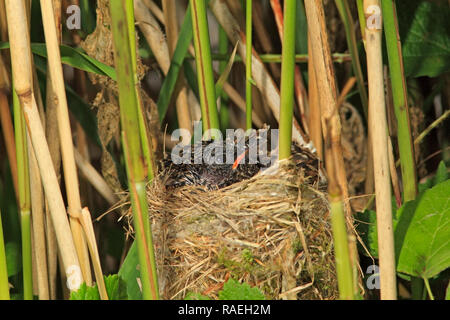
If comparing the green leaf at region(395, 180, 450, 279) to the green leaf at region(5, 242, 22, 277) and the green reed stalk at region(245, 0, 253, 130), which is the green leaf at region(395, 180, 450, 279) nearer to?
the green reed stalk at region(245, 0, 253, 130)

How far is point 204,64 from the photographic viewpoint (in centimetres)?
59

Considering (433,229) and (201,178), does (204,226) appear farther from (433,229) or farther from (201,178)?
(433,229)

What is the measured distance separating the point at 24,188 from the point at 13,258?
25 centimetres

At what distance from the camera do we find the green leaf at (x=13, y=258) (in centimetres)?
76

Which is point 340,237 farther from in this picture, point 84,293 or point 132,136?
point 84,293

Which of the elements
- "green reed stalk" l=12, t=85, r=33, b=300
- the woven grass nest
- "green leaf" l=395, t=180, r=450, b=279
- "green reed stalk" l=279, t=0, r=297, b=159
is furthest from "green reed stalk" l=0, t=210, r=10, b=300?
"green leaf" l=395, t=180, r=450, b=279

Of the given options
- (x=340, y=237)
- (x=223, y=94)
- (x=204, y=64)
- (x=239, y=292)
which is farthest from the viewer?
(x=223, y=94)

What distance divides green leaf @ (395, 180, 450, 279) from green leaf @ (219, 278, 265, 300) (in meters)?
0.19

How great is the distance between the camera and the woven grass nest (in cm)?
54

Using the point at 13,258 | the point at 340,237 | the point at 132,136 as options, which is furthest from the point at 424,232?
the point at 13,258

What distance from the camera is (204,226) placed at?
22.4 inches

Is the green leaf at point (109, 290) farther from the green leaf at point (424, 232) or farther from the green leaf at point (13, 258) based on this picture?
the green leaf at point (424, 232)

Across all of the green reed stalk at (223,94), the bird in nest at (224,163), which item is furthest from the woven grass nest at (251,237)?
the green reed stalk at (223,94)

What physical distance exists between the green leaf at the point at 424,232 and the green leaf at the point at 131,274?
0.31 meters
